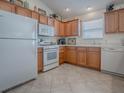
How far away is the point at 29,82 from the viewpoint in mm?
2527

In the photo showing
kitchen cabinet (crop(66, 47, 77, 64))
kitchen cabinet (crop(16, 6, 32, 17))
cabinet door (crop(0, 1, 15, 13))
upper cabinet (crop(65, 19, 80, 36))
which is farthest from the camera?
upper cabinet (crop(65, 19, 80, 36))

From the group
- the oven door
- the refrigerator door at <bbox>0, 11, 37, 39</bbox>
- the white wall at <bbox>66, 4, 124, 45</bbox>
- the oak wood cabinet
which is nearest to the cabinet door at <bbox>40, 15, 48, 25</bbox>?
the oak wood cabinet

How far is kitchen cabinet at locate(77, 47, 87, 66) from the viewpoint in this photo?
4.03 metres

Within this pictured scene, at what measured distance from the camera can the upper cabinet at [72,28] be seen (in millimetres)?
4688

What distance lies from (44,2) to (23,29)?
251cm

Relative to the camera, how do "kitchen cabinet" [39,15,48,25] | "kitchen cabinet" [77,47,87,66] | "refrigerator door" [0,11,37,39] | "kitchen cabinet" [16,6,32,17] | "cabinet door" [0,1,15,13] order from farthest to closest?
"kitchen cabinet" [77,47,87,66] < "kitchen cabinet" [39,15,48,25] < "kitchen cabinet" [16,6,32,17] < "cabinet door" [0,1,15,13] < "refrigerator door" [0,11,37,39]

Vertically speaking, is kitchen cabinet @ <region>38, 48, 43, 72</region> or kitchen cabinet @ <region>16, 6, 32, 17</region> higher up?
kitchen cabinet @ <region>16, 6, 32, 17</region>

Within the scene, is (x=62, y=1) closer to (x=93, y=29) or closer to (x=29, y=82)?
(x=93, y=29)

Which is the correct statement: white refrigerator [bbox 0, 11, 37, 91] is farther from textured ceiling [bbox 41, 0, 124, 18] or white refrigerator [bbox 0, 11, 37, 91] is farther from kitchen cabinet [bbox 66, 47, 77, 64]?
kitchen cabinet [bbox 66, 47, 77, 64]

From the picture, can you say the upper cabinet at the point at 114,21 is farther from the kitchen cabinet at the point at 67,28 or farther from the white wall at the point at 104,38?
the kitchen cabinet at the point at 67,28

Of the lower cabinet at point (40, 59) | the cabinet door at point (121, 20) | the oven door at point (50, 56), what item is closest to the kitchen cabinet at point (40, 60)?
the lower cabinet at point (40, 59)

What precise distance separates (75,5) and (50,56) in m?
2.44

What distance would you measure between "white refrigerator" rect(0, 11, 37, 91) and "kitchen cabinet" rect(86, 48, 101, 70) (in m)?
2.23

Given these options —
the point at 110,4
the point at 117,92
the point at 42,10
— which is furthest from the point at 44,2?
the point at 117,92
